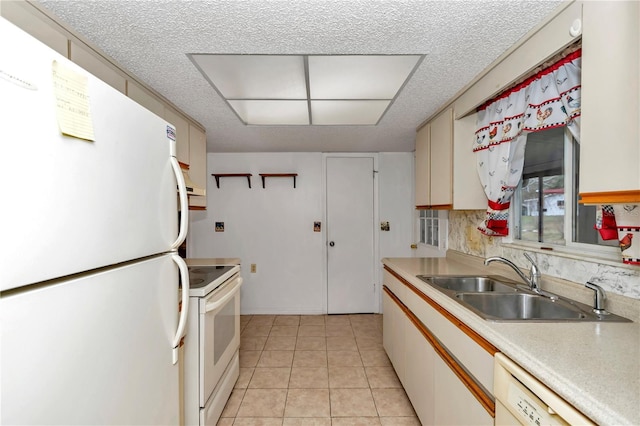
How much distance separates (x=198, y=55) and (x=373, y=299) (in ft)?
11.0

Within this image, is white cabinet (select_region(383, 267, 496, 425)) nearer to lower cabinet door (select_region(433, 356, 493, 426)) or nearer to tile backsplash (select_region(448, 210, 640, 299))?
lower cabinet door (select_region(433, 356, 493, 426))

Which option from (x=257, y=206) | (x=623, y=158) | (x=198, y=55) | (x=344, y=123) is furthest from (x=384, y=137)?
(x=623, y=158)

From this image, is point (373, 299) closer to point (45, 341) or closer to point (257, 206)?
point (257, 206)

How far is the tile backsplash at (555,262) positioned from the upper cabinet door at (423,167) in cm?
35

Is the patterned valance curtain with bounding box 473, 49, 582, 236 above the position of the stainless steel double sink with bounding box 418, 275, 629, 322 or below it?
above

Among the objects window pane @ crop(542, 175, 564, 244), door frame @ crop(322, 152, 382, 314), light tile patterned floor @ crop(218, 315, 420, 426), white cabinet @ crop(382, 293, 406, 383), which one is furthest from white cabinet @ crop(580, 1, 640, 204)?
door frame @ crop(322, 152, 382, 314)

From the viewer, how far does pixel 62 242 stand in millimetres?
651

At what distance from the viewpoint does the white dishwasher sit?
722 millimetres

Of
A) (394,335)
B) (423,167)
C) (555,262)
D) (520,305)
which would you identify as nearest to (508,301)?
(520,305)

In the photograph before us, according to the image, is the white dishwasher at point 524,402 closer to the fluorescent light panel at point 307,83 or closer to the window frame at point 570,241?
the window frame at point 570,241

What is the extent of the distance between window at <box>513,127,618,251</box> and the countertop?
1.55 ft

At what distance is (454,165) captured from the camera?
2092 mm

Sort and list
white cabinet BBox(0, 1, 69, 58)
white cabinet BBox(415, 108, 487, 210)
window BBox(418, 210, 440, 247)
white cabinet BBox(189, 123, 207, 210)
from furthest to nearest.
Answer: window BBox(418, 210, 440, 247)
white cabinet BBox(189, 123, 207, 210)
white cabinet BBox(415, 108, 487, 210)
white cabinet BBox(0, 1, 69, 58)

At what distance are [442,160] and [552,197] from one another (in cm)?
76
